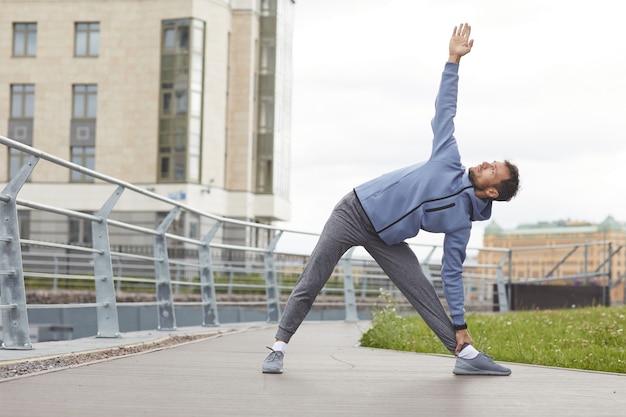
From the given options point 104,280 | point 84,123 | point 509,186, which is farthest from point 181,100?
point 509,186

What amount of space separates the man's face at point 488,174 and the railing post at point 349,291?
33.3ft

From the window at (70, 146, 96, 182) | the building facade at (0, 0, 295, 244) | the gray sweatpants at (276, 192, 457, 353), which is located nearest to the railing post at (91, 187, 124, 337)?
the gray sweatpants at (276, 192, 457, 353)

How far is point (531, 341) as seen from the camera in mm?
9289

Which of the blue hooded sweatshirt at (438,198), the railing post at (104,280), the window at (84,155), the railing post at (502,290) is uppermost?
the window at (84,155)

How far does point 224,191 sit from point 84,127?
7360mm

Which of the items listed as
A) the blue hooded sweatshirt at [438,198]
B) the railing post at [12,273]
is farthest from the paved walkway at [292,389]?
the blue hooded sweatshirt at [438,198]

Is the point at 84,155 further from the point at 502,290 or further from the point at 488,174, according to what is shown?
the point at 488,174

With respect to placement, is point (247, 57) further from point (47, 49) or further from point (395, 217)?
point (395, 217)

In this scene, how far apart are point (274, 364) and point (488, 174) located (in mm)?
1620

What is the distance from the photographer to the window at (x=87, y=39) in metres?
50.9

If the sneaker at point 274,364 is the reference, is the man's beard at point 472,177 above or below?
above

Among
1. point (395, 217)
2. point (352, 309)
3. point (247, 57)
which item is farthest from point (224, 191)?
point (395, 217)

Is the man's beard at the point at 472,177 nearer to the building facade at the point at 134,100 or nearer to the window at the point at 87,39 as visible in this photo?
the building facade at the point at 134,100

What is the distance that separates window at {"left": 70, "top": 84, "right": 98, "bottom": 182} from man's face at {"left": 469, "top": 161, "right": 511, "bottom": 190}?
46.1m
